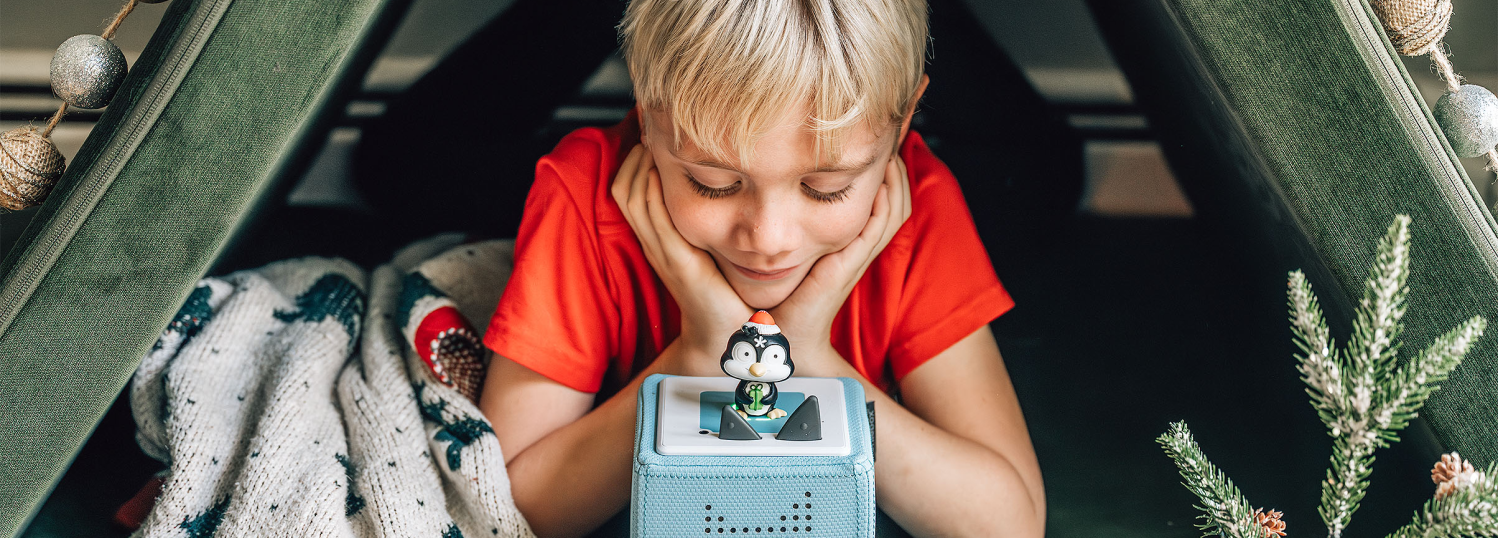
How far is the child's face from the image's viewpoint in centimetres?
85

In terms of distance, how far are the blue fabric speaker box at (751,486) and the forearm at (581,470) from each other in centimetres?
20

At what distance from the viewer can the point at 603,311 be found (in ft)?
3.63

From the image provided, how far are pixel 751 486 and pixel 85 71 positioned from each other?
0.72 meters

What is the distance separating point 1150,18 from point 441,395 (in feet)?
Answer: 2.78

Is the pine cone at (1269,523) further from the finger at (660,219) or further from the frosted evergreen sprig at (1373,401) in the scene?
the finger at (660,219)

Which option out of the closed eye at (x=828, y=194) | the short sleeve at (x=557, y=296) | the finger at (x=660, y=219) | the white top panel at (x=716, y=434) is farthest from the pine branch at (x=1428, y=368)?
the short sleeve at (x=557, y=296)

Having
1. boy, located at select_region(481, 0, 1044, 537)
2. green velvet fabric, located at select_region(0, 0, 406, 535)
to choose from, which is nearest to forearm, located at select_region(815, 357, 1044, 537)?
boy, located at select_region(481, 0, 1044, 537)

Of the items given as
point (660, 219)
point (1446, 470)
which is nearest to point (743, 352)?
point (660, 219)

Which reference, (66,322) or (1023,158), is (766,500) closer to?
(66,322)

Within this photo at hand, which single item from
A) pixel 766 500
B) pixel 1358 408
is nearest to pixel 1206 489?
pixel 1358 408

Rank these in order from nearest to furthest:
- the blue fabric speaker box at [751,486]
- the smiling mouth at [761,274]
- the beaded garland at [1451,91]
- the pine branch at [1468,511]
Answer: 1. the pine branch at [1468,511]
2. the blue fabric speaker box at [751,486]
3. the beaded garland at [1451,91]
4. the smiling mouth at [761,274]

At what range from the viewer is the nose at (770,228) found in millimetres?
864

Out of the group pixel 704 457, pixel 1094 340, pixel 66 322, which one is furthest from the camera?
pixel 1094 340

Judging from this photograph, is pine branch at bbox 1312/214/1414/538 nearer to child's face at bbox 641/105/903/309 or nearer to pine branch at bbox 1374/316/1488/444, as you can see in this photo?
pine branch at bbox 1374/316/1488/444
